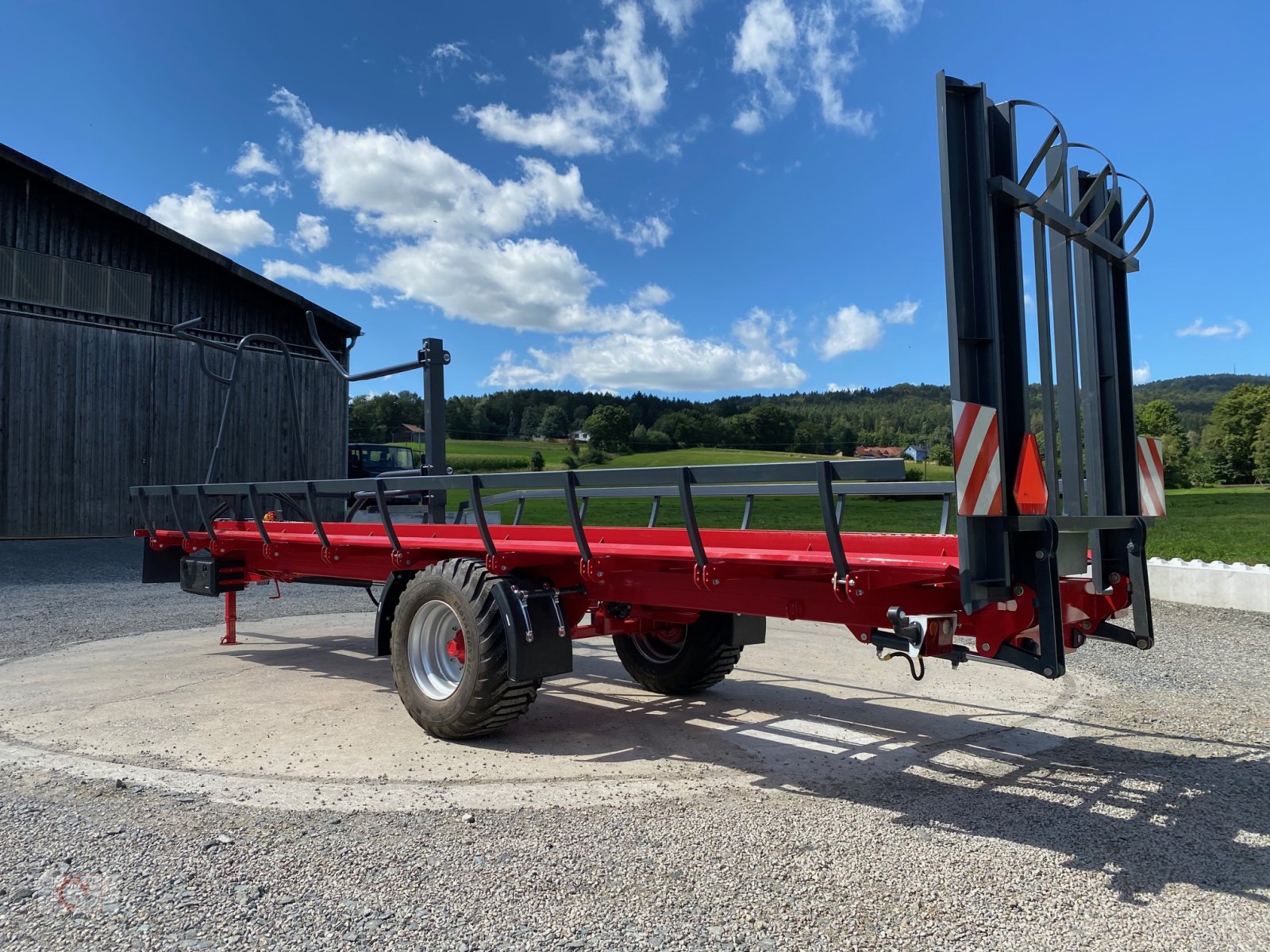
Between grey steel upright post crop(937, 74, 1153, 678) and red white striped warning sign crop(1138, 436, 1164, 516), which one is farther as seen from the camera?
red white striped warning sign crop(1138, 436, 1164, 516)

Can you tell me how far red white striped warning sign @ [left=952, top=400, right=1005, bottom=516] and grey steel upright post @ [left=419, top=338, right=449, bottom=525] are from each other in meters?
5.23

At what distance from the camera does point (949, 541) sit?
4.60 m

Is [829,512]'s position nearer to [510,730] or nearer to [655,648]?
[510,730]

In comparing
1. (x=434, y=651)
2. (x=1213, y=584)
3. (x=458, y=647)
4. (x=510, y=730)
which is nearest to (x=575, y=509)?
(x=458, y=647)

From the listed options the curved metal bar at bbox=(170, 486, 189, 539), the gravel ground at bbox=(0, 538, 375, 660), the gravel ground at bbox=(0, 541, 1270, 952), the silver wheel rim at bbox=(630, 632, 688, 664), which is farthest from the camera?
the gravel ground at bbox=(0, 538, 375, 660)

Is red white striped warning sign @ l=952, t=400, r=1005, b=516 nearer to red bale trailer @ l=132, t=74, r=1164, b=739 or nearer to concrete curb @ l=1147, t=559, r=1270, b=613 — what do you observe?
red bale trailer @ l=132, t=74, r=1164, b=739

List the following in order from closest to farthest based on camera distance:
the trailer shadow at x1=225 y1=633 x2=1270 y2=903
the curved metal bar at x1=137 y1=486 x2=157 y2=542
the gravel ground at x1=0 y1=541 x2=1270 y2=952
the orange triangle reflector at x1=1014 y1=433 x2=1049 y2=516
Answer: the gravel ground at x1=0 y1=541 x2=1270 y2=952
the orange triangle reflector at x1=1014 y1=433 x2=1049 y2=516
the trailer shadow at x1=225 y1=633 x2=1270 y2=903
the curved metal bar at x1=137 y1=486 x2=157 y2=542

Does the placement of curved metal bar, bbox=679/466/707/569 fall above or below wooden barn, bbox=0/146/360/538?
below

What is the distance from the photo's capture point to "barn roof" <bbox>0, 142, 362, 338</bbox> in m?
15.7

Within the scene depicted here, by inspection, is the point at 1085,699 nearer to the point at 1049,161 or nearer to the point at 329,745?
the point at 1049,161

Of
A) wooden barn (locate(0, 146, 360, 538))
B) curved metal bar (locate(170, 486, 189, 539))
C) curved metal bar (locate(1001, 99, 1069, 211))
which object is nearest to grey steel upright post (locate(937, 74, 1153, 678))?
curved metal bar (locate(1001, 99, 1069, 211))

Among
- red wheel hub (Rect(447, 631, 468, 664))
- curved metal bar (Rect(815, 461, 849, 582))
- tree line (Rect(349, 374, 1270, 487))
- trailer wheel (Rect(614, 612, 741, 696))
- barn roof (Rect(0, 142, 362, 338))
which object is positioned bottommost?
trailer wheel (Rect(614, 612, 741, 696))

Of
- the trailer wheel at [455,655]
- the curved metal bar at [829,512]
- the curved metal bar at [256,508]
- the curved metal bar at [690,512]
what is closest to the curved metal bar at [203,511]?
the curved metal bar at [256,508]

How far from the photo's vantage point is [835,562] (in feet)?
11.6
